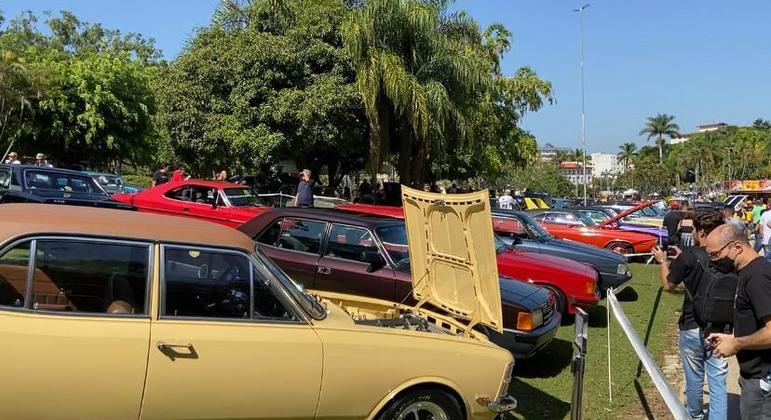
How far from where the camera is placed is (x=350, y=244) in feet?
21.6

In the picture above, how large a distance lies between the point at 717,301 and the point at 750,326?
0.65 m

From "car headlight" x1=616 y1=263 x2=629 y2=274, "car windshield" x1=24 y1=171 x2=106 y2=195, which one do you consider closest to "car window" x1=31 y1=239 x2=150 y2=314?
"car headlight" x1=616 y1=263 x2=629 y2=274

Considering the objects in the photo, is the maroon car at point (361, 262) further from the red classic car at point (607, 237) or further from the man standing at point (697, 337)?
the red classic car at point (607, 237)

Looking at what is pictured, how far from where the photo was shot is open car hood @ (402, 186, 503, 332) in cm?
434

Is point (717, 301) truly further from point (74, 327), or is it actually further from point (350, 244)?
point (74, 327)

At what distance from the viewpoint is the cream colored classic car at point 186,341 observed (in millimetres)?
3080

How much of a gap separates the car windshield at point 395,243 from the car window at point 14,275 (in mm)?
3734

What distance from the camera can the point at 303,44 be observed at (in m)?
18.2

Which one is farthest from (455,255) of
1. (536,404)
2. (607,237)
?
(607,237)

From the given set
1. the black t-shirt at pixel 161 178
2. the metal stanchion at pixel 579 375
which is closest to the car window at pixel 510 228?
the metal stanchion at pixel 579 375

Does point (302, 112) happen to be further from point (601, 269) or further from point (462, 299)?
point (462, 299)

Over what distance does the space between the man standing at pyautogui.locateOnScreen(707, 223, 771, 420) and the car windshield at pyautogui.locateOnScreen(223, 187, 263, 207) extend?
370 inches

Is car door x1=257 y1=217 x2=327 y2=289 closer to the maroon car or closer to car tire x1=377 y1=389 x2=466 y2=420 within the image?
the maroon car

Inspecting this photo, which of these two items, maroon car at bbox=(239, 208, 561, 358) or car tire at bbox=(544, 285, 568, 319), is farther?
car tire at bbox=(544, 285, 568, 319)
